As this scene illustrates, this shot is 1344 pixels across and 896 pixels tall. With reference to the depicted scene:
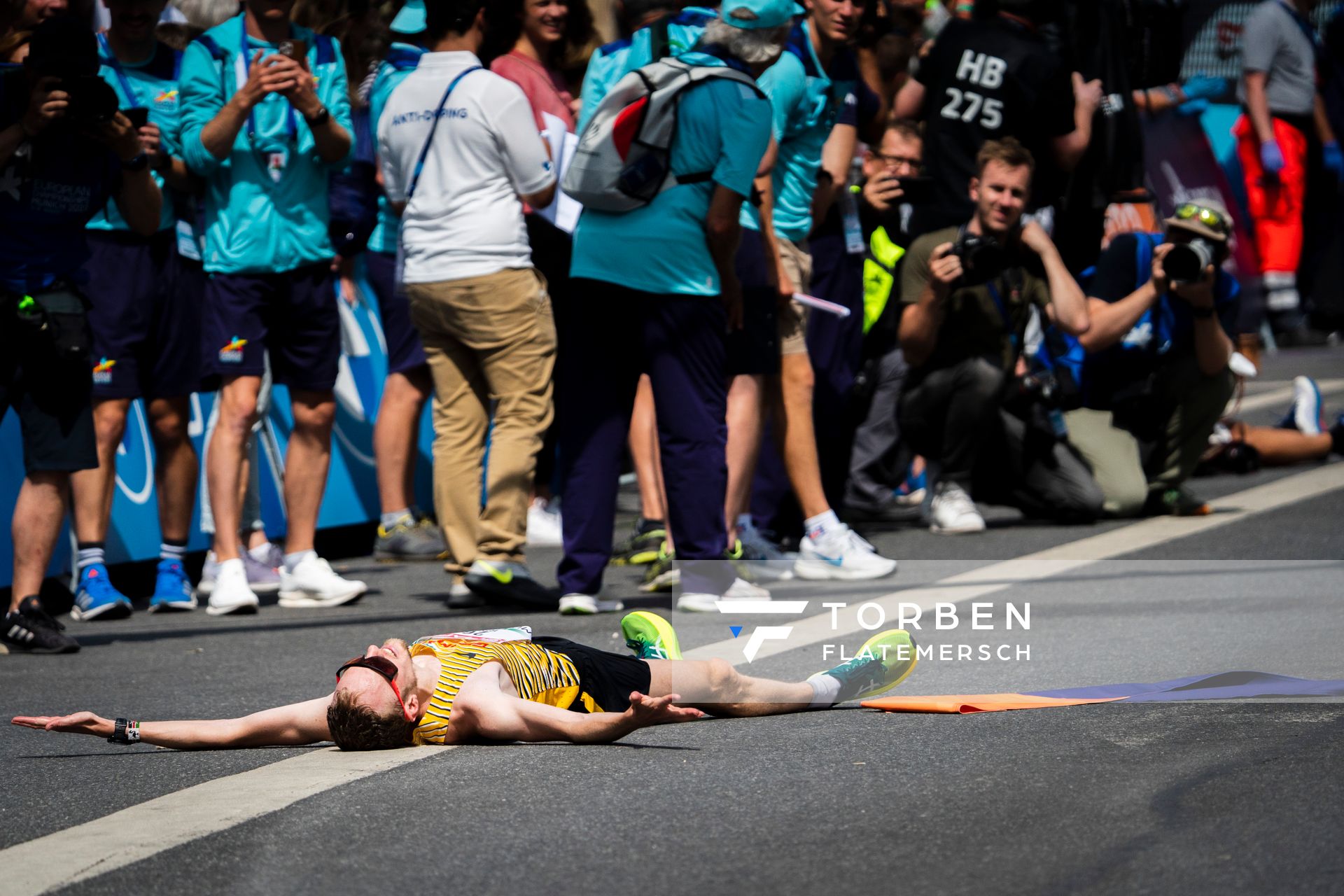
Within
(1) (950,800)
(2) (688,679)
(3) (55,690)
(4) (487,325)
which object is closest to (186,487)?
(4) (487,325)

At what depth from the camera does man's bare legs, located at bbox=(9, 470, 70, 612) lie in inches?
255

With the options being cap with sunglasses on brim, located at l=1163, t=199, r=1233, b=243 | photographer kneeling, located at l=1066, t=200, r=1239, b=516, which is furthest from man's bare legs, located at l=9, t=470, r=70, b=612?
cap with sunglasses on brim, located at l=1163, t=199, r=1233, b=243

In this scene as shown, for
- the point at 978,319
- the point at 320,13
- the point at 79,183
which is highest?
the point at 320,13

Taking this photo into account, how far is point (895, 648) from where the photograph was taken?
4.92 meters

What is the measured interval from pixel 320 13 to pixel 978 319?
3.12 metres

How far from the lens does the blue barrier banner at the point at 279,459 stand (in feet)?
24.6

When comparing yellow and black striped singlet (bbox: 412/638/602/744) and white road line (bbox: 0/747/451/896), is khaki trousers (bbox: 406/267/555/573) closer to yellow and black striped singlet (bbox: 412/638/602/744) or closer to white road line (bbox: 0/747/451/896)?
yellow and black striped singlet (bbox: 412/638/602/744)

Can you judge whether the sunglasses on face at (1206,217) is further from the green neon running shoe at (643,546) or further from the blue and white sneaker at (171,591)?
the blue and white sneaker at (171,591)

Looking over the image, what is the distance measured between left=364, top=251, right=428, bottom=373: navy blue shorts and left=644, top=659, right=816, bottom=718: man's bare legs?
3.95 meters

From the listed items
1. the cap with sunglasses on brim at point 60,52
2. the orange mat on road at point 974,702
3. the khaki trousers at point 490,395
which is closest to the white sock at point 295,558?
the khaki trousers at point 490,395

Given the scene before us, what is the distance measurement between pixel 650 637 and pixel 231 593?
2.58m

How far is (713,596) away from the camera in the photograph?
6.53 metres

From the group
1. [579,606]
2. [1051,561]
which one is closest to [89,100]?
[579,606]

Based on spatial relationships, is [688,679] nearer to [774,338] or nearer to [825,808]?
[825,808]
